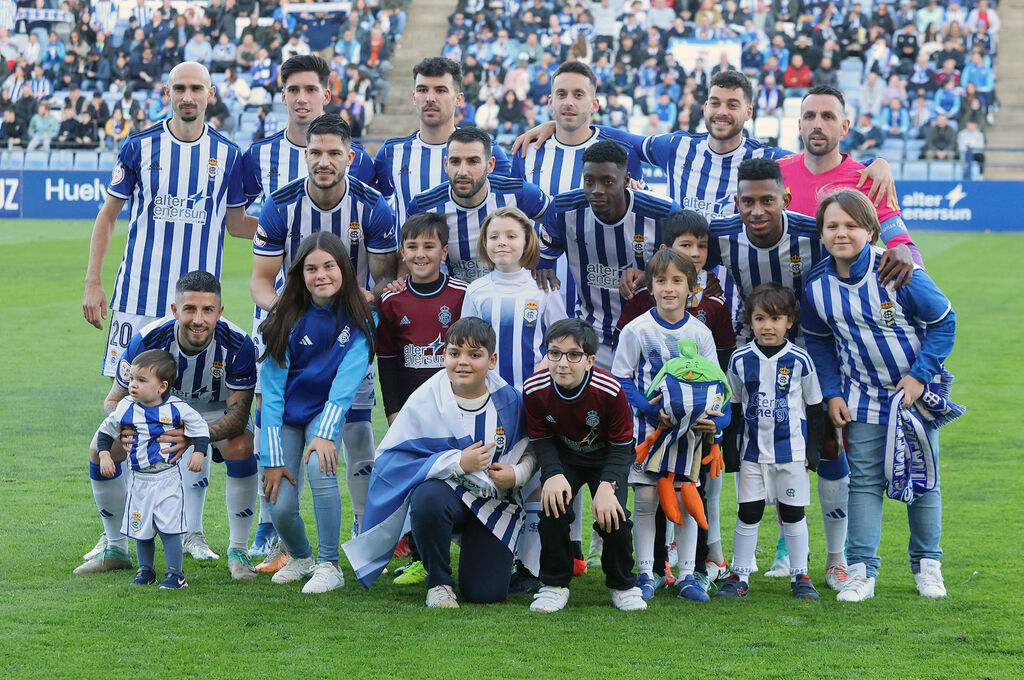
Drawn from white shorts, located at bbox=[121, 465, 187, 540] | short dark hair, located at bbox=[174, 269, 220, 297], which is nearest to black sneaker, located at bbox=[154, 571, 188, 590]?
white shorts, located at bbox=[121, 465, 187, 540]

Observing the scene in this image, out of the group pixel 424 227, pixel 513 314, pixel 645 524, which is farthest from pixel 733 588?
pixel 424 227

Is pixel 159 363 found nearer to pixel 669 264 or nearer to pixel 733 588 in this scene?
pixel 669 264

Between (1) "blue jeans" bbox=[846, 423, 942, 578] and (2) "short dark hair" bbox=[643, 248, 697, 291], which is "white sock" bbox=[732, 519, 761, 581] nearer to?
(1) "blue jeans" bbox=[846, 423, 942, 578]

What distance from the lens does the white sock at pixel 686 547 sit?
5074 millimetres

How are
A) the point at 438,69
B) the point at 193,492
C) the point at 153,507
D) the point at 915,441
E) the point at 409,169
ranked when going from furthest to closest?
the point at 409,169, the point at 438,69, the point at 193,492, the point at 915,441, the point at 153,507

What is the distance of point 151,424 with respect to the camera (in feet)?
16.4

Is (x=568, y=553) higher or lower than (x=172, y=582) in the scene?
higher

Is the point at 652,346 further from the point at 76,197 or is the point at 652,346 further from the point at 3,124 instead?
the point at 3,124

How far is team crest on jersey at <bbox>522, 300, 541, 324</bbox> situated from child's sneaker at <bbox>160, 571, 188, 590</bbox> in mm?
1799

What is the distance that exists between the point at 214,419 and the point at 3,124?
21101mm

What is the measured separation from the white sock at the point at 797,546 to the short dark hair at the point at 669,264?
109 centimetres

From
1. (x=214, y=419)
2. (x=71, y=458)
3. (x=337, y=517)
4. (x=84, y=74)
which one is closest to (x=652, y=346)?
(x=337, y=517)

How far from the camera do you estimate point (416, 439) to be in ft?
16.6

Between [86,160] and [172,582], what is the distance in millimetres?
18860
